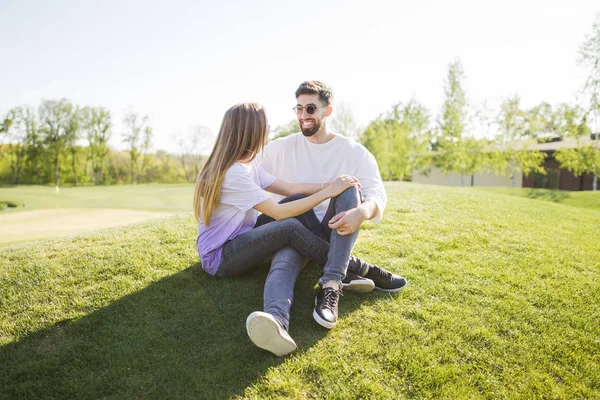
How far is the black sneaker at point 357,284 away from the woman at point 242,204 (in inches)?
15.0

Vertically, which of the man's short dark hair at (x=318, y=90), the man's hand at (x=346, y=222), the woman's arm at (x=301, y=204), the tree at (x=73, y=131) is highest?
the tree at (x=73, y=131)

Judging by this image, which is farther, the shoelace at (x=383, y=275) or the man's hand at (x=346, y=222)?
the shoelace at (x=383, y=275)

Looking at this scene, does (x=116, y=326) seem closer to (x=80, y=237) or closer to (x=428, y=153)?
(x=80, y=237)

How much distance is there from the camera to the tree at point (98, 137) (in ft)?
137

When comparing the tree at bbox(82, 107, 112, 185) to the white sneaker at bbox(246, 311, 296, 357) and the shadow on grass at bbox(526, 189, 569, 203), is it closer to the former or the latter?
the shadow on grass at bbox(526, 189, 569, 203)

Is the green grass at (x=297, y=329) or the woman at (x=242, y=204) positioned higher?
the woman at (x=242, y=204)

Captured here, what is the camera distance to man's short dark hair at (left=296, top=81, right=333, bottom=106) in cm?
408

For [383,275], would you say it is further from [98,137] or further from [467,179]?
[98,137]

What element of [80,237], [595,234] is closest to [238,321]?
[80,237]

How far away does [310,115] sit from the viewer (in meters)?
4.17

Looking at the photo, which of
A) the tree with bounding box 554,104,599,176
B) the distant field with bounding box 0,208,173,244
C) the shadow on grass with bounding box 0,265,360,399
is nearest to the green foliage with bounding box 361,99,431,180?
the tree with bounding box 554,104,599,176

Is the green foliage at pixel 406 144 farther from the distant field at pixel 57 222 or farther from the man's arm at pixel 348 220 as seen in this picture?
the man's arm at pixel 348 220

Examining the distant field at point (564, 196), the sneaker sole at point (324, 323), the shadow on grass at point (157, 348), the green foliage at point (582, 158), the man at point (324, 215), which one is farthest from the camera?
the green foliage at point (582, 158)

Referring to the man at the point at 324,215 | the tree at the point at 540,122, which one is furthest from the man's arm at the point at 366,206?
the tree at the point at 540,122
